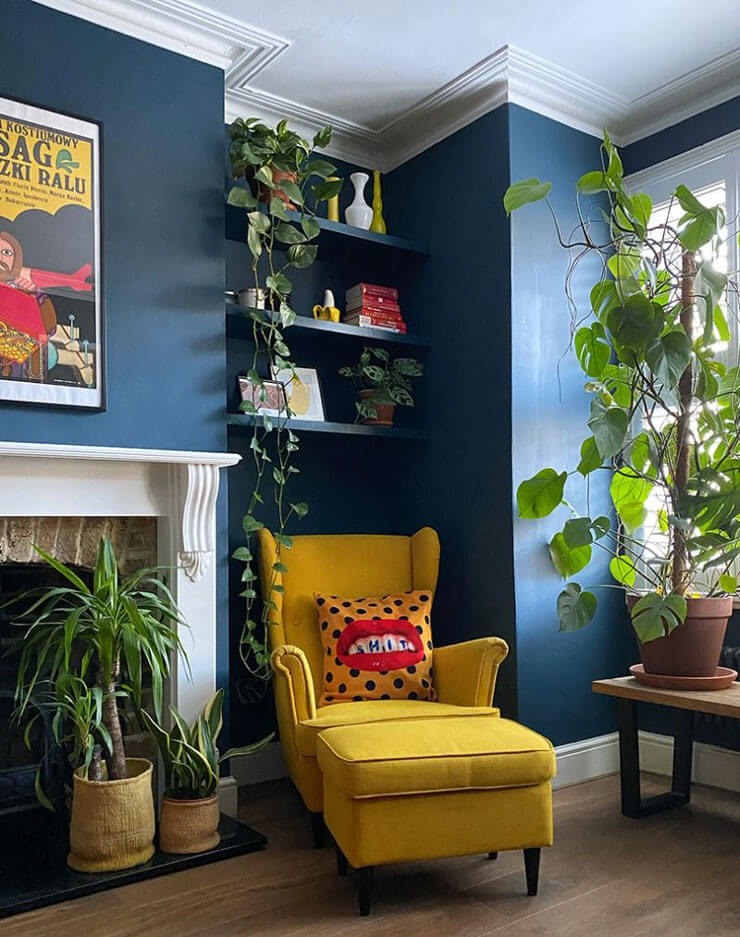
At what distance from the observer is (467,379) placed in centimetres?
345

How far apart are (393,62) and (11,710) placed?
2.67 meters

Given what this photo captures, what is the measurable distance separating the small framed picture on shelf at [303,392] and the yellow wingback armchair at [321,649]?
1.64ft

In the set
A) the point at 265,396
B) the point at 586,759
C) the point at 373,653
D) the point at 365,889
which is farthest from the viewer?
the point at 586,759

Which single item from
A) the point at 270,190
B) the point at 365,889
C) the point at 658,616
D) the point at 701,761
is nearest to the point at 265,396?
the point at 270,190

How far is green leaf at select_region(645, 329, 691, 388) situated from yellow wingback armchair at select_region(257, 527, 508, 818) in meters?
1.01

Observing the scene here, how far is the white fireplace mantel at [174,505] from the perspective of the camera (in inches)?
104

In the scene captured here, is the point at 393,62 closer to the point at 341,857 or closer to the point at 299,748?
the point at 299,748

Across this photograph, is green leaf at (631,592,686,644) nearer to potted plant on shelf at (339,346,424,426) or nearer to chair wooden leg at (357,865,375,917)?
chair wooden leg at (357,865,375,917)

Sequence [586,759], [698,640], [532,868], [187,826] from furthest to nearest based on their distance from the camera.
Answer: [586,759] < [698,640] < [187,826] < [532,868]

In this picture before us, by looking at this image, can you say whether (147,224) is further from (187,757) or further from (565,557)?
(565,557)

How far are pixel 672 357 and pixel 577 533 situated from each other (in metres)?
0.66

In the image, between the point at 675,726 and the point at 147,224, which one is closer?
the point at 147,224

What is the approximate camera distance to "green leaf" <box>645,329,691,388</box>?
8.77 ft

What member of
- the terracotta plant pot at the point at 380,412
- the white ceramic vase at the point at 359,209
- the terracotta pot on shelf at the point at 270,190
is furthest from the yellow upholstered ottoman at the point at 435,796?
the white ceramic vase at the point at 359,209
